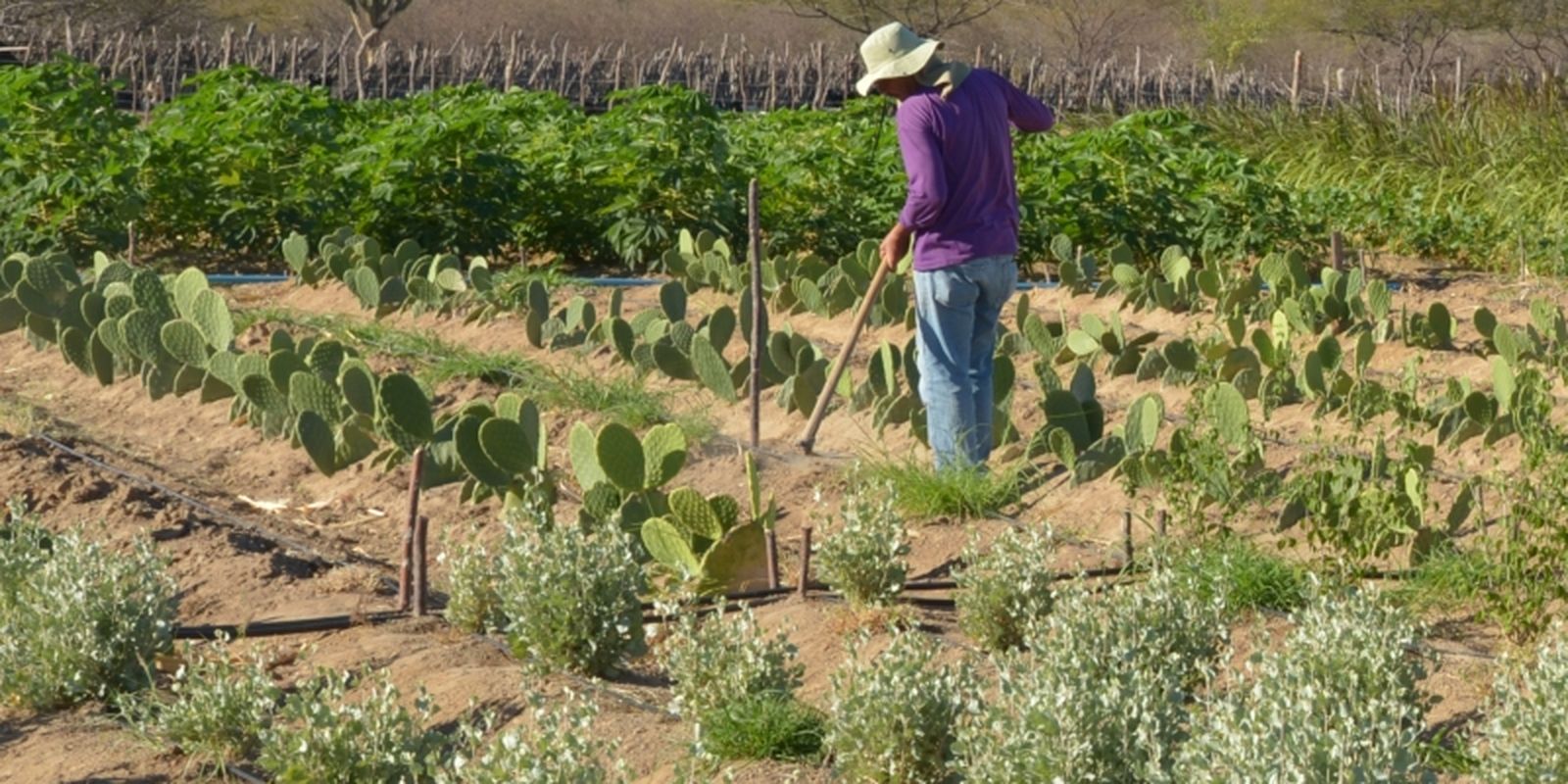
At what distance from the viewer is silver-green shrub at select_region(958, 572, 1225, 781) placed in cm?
341

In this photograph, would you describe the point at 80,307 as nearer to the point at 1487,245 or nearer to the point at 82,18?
the point at 1487,245

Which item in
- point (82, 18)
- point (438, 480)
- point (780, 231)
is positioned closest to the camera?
point (438, 480)

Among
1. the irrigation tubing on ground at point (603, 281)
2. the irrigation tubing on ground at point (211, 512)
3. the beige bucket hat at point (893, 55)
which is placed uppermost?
the beige bucket hat at point (893, 55)

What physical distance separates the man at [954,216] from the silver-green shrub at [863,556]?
4.21 feet

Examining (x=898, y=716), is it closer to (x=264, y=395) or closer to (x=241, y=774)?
(x=241, y=774)

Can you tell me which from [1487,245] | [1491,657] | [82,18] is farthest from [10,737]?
[82,18]

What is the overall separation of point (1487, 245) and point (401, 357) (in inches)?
250

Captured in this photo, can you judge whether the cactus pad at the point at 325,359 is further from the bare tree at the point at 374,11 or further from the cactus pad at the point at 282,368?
the bare tree at the point at 374,11

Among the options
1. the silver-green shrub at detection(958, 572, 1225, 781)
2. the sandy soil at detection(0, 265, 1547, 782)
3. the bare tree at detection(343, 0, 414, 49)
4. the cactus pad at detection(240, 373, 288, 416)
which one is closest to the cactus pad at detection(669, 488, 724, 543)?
the sandy soil at detection(0, 265, 1547, 782)

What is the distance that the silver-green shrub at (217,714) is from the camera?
13.1ft

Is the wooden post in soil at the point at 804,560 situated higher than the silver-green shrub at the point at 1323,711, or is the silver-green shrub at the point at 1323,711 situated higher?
the silver-green shrub at the point at 1323,711

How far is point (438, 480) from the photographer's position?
6.29m

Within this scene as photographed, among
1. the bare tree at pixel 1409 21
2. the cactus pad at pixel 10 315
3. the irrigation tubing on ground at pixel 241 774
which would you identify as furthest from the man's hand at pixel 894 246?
the bare tree at pixel 1409 21

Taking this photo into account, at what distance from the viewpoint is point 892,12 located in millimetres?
42406
